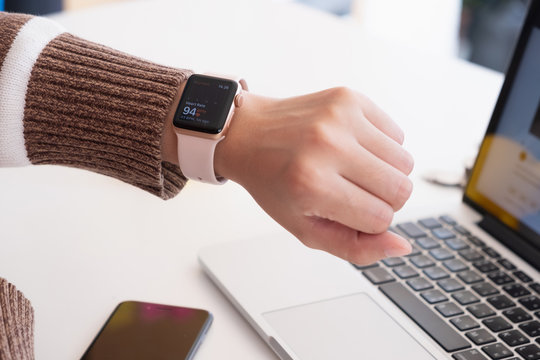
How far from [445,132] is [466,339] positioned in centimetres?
54

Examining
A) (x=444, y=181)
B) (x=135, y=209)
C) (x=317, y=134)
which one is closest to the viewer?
(x=317, y=134)

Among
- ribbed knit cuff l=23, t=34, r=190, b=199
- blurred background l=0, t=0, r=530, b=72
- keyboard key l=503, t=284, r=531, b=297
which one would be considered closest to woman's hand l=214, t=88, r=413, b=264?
ribbed knit cuff l=23, t=34, r=190, b=199

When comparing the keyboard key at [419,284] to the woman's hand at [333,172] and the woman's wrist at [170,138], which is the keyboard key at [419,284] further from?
the woman's wrist at [170,138]

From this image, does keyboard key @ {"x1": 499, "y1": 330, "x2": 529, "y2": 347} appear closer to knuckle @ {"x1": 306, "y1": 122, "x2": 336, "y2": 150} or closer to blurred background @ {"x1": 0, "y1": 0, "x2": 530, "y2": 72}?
knuckle @ {"x1": 306, "y1": 122, "x2": 336, "y2": 150}

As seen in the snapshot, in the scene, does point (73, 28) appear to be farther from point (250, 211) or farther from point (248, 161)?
point (248, 161)

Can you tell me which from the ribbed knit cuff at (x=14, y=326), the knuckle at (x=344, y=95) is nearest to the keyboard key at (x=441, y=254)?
the knuckle at (x=344, y=95)

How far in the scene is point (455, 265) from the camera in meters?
0.66

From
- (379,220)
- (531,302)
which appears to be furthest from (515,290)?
(379,220)

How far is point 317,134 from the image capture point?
49 centimetres

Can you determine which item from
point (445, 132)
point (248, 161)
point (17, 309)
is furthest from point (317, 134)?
point (445, 132)

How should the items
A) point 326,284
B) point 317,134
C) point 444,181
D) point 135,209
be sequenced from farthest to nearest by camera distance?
point 444,181 → point 135,209 → point 326,284 → point 317,134

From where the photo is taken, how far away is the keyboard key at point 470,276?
2.08ft

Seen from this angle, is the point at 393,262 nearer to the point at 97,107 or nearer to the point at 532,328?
the point at 532,328

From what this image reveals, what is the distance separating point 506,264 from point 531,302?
6 cm
